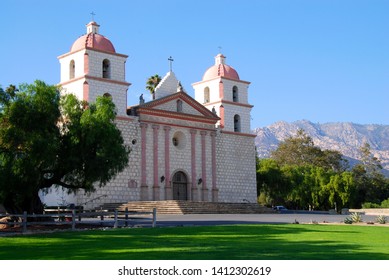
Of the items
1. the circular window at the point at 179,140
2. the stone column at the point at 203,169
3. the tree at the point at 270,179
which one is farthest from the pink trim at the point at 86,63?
the tree at the point at 270,179

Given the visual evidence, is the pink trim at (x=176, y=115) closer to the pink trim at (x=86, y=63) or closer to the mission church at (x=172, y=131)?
the mission church at (x=172, y=131)

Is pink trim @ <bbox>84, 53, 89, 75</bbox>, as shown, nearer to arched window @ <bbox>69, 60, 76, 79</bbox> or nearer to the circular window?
arched window @ <bbox>69, 60, 76, 79</bbox>

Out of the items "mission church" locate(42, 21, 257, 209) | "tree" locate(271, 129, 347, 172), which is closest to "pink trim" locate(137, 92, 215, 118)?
"mission church" locate(42, 21, 257, 209)

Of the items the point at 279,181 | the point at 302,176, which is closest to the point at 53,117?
the point at 279,181

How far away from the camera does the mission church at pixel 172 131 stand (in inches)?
1793

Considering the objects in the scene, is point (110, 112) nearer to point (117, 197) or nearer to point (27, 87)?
point (27, 87)

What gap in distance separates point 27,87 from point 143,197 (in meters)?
21.2

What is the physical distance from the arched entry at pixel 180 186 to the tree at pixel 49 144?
2033 centimetres

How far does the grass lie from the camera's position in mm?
13695

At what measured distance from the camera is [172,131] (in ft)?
163

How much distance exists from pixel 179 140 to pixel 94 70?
9764 millimetres

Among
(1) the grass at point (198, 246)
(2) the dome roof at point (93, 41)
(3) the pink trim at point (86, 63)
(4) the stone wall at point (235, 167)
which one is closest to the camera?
(1) the grass at point (198, 246)

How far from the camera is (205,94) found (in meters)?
56.2

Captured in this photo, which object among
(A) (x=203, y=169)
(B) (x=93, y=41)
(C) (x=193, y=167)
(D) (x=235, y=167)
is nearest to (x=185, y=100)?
(C) (x=193, y=167)
